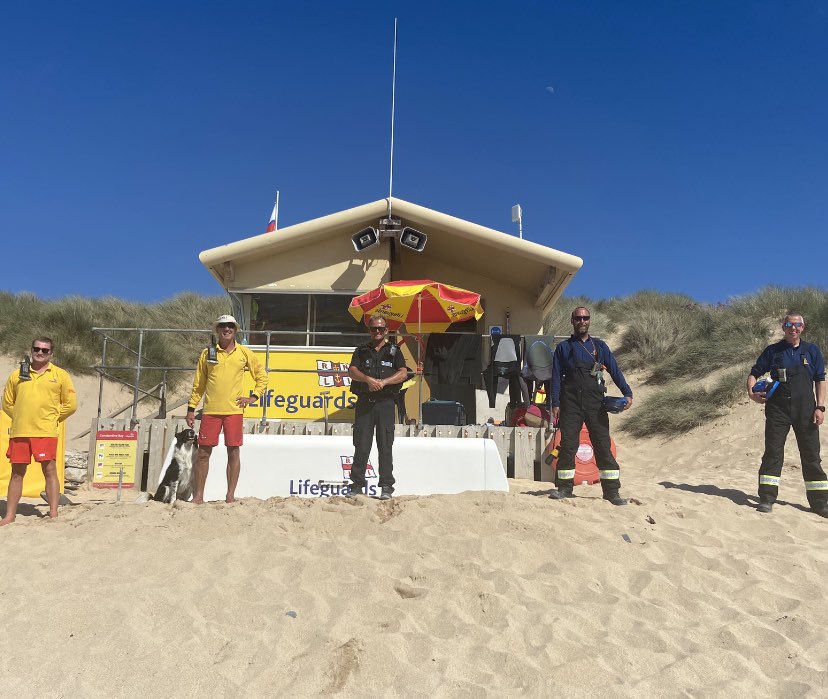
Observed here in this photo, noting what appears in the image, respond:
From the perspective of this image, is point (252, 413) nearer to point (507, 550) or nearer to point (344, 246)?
point (344, 246)

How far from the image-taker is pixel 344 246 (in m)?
10.4

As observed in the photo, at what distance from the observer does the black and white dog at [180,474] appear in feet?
19.7

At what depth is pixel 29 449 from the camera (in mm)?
5457

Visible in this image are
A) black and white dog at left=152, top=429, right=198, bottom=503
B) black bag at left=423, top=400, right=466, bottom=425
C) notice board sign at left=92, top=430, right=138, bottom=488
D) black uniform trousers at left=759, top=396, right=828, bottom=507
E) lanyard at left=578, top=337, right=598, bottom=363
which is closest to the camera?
black uniform trousers at left=759, top=396, right=828, bottom=507

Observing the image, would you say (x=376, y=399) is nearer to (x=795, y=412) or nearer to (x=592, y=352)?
(x=592, y=352)

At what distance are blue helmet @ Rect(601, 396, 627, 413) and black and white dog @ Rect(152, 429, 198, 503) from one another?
3.97 m

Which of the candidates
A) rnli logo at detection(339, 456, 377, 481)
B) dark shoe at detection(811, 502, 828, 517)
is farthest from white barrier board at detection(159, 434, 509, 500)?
dark shoe at detection(811, 502, 828, 517)

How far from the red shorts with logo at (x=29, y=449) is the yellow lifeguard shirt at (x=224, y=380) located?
4.07ft

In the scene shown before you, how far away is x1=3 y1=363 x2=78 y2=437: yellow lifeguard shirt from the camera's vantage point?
544 cm

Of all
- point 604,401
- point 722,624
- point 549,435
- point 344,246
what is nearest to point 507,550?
point 722,624

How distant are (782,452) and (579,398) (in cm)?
192

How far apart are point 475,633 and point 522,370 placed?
6077mm

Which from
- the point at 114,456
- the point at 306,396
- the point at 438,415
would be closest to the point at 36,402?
the point at 114,456

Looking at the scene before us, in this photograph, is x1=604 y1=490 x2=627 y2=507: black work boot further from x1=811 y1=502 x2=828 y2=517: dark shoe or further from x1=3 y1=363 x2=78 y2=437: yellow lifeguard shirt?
x1=3 y1=363 x2=78 y2=437: yellow lifeguard shirt
